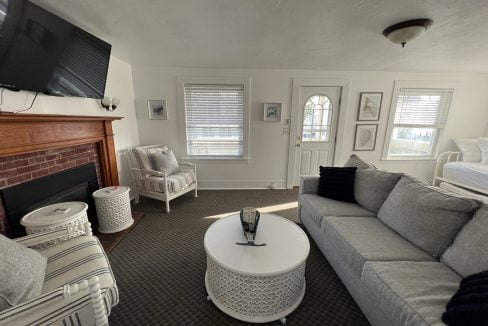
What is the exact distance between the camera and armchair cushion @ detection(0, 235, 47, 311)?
0.85 m

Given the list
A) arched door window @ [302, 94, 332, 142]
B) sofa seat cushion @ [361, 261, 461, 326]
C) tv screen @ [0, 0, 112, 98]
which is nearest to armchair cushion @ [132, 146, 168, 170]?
tv screen @ [0, 0, 112, 98]

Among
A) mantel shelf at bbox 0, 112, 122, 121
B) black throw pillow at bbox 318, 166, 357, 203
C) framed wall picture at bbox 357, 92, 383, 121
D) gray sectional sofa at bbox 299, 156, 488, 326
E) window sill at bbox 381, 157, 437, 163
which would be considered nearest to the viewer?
gray sectional sofa at bbox 299, 156, 488, 326

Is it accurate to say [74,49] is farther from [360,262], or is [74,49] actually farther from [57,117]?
[360,262]

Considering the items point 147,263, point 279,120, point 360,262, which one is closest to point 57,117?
point 147,263

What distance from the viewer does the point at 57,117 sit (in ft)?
5.88

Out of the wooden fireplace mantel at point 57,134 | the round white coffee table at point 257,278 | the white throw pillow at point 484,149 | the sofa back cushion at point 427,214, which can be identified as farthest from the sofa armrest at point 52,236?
the white throw pillow at point 484,149

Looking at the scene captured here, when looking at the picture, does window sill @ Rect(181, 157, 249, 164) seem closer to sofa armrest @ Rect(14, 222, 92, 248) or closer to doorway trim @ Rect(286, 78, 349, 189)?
doorway trim @ Rect(286, 78, 349, 189)

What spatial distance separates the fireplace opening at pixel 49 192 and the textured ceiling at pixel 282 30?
151 cm

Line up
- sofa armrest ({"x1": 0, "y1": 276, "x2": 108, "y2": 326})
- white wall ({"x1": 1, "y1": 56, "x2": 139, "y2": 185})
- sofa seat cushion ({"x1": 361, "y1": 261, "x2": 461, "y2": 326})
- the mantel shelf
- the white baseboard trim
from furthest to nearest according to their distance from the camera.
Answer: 1. the white baseboard trim
2. white wall ({"x1": 1, "y1": 56, "x2": 139, "y2": 185})
3. the mantel shelf
4. sofa seat cushion ({"x1": 361, "y1": 261, "x2": 461, "y2": 326})
5. sofa armrest ({"x1": 0, "y1": 276, "x2": 108, "y2": 326})

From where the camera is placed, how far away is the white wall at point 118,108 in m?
1.62

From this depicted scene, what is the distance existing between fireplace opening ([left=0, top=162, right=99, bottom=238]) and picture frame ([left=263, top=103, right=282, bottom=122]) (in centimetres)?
273

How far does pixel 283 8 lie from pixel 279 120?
213 cm

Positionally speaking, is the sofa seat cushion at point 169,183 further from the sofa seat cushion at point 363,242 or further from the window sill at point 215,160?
the sofa seat cushion at point 363,242

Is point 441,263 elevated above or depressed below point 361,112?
below
